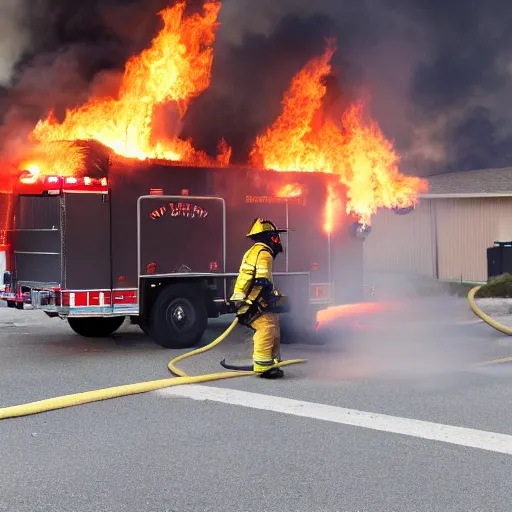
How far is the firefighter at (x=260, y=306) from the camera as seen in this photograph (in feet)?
24.0

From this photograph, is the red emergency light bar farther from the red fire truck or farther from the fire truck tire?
the fire truck tire

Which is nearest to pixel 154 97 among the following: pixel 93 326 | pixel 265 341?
pixel 93 326

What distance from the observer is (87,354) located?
9.12m

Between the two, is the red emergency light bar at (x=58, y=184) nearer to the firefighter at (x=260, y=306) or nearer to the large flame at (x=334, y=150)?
the firefighter at (x=260, y=306)

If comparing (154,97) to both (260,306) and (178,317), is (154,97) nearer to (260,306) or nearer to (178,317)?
(178,317)

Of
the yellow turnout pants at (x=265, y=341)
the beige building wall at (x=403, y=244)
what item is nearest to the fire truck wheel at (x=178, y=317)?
the yellow turnout pants at (x=265, y=341)

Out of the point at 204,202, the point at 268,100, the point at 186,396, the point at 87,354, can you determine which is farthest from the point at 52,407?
the point at 268,100

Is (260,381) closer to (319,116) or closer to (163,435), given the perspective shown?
(163,435)

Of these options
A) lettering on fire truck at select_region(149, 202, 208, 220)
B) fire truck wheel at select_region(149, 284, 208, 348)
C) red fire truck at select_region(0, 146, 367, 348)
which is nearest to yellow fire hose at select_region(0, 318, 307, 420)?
fire truck wheel at select_region(149, 284, 208, 348)

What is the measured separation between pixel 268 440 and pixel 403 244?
19.4m

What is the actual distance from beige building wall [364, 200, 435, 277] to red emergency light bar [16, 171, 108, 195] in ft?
52.1

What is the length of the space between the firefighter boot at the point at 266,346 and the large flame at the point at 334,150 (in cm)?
355

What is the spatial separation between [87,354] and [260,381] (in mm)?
2918

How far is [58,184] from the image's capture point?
878 cm
